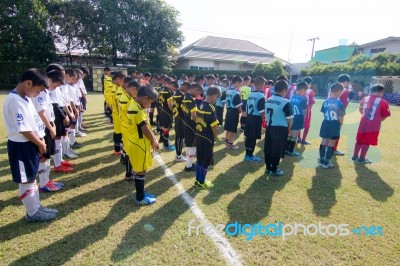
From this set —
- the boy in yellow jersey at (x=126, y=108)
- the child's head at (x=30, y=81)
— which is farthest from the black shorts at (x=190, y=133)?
the child's head at (x=30, y=81)

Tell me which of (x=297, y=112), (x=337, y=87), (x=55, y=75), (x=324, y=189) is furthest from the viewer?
(x=297, y=112)

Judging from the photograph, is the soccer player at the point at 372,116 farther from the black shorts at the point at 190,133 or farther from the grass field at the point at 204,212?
the black shorts at the point at 190,133

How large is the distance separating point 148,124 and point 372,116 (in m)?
5.87

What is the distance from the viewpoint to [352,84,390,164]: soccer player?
6.47 m

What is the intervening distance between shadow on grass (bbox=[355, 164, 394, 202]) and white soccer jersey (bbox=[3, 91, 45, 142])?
5.77 metres

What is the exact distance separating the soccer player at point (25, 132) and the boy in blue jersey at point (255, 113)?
447 centimetres

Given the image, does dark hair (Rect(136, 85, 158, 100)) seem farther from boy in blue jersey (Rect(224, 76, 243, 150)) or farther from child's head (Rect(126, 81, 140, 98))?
boy in blue jersey (Rect(224, 76, 243, 150))

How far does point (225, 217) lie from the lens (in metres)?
3.89

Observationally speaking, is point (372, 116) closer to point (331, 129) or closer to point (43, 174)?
point (331, 129)

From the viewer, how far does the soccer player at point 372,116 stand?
6469mm

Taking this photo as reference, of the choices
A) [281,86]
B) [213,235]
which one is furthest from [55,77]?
[281,86]

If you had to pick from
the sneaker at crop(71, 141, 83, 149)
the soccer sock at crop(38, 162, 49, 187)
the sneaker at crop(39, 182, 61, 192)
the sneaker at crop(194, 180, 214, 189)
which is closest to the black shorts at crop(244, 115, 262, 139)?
the sneaker at crop(194, 180, 214, 189)

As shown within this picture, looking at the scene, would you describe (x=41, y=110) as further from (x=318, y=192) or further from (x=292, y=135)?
(x=292, y=135)

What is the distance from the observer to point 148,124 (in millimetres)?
3990
